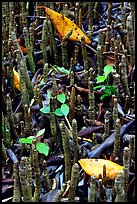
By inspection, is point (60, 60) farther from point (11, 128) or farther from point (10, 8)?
point (11, 128)

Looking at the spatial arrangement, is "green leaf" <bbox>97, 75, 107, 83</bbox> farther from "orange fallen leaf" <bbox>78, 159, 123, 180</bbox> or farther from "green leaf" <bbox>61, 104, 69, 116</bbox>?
"orange fallen leaf" <bbox>78, 159, 123, 180</bbox>

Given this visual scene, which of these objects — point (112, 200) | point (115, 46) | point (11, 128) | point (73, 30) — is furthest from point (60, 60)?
point (112, 200)

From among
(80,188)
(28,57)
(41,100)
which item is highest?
(28,57)

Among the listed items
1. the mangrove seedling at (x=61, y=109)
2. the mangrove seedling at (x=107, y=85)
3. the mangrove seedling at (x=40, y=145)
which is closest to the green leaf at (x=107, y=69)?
the mangrove seedling at (x=107, y=85)

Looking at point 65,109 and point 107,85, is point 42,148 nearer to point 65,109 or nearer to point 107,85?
point 65,109

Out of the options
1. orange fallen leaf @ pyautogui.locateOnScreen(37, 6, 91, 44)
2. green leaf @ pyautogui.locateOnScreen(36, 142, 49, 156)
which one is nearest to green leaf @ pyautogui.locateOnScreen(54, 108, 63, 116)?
green leaf @ pyautogui.locateOnScreen(36, 142, 49, 156)

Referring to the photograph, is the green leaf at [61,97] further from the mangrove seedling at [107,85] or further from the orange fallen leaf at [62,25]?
the orange fallen leaf at [62,25]

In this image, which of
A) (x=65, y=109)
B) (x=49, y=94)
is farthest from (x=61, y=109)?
(x=49, y=94)

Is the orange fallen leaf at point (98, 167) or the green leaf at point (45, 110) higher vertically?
the green leaf at point (45, 110)
